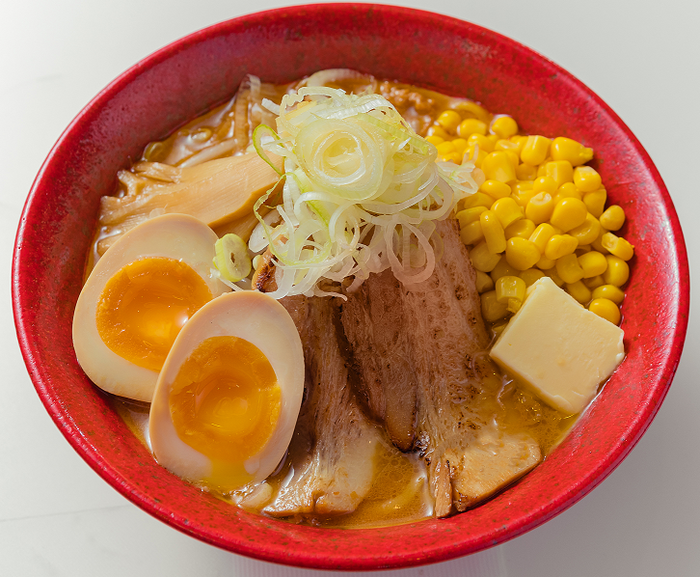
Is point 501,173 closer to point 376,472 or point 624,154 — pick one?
point 624,154

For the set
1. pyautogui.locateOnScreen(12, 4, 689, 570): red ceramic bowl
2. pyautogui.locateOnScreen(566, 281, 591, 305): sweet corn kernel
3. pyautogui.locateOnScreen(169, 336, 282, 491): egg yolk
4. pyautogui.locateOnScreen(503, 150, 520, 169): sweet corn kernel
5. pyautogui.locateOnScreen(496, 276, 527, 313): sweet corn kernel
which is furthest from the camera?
pyautogui.locateOnScreen(503, 150, 520, 169): sweet corn kernel

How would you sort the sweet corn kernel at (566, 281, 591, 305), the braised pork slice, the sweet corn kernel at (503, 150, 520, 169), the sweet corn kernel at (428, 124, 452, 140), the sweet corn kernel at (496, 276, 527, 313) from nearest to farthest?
the braised pork slice < the sweet corn kernel at (496, 276, 527, 313) < the sweet corn kernel at (566, 281, 591, 305) < the sweet corn kernel at (503, 150, 520, 169) < the sweet corn kernel at (428, 124, 452, 140)

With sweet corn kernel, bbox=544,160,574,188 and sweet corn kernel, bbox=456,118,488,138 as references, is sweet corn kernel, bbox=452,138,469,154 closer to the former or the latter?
sweet corn kernel, bbox=456,118,488,138

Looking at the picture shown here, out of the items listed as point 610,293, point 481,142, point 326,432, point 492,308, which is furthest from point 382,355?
point 481,142

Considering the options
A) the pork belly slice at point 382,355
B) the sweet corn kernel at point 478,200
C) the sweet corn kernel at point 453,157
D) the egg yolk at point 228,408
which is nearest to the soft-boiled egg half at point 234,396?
the egg yolk at point 228,408

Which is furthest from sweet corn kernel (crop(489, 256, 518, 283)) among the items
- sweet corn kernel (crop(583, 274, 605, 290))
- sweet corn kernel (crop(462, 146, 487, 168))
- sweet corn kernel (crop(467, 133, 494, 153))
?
sweet corn kernel (crop(467, 133, 494, 153))

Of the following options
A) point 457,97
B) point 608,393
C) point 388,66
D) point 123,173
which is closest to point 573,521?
point 608,393

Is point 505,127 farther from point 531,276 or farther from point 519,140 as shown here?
point 531,276
